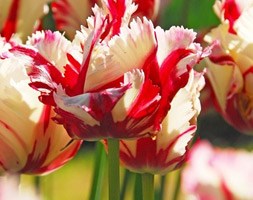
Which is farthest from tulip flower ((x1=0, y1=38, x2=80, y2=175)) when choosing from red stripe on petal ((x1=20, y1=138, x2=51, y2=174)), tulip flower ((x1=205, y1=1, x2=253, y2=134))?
tulip flower ((x1=205, y1=1, x2=253, y2=134))

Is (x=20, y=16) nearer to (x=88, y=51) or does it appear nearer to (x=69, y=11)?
(x=69, y=11)

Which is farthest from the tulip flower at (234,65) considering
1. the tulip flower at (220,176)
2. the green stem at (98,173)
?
the tulip flower at (220,176)

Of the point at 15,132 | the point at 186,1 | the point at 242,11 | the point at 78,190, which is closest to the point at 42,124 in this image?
the point at 15,132

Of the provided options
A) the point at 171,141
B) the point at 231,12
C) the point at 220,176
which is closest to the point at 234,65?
Result: the point at 231,12

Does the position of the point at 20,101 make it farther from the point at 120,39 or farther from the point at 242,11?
the point at 242,11

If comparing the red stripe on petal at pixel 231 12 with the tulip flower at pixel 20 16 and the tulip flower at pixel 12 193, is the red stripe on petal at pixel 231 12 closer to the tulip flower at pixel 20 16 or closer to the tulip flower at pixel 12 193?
the tulip flower at pixel 20 16
